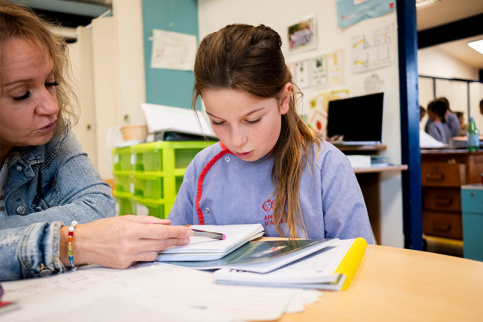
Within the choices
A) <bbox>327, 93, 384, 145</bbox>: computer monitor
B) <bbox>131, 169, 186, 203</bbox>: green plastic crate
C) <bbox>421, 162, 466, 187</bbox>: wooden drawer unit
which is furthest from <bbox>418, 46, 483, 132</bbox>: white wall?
<bbox>131, 169, 186, 203</bbox>: green plastic crate

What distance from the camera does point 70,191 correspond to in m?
0.86

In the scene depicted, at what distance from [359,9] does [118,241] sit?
195cm

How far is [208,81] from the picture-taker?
0.89m

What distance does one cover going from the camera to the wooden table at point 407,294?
40cm

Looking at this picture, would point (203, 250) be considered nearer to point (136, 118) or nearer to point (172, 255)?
point (172, 255)

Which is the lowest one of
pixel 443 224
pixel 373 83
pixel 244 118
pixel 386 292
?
pixel 443 224

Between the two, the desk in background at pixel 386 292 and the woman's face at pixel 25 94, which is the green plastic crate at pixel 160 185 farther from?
the desk in background at pixel 386 292

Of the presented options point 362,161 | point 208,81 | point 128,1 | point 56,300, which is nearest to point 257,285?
point 56,300

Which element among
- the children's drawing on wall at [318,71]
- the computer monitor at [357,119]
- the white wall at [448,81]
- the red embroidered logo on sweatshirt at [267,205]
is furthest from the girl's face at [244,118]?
the white wall at [448,81]

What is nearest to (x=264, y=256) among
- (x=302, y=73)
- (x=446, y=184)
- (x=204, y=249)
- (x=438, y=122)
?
(x=204, y=249)

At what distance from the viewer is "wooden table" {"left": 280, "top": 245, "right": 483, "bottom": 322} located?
1.31 feet

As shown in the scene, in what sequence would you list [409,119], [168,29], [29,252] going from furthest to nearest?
[168,29], [409,119], [29,252]

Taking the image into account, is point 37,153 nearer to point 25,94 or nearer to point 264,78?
point 25,94

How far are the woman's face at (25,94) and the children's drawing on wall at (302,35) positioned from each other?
1824 mm
